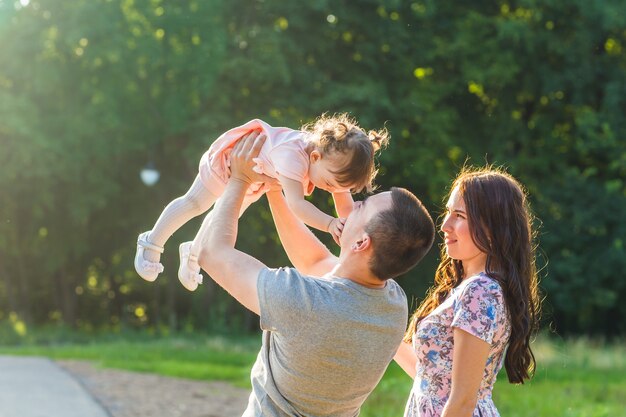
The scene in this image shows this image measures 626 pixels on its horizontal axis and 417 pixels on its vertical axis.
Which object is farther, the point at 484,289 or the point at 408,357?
the point at 408,357

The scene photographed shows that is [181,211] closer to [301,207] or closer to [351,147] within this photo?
[301,207]

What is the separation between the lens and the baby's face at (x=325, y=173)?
3.53m

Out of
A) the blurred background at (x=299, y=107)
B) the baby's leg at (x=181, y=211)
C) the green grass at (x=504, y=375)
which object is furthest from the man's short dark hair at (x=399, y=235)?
the blurred background at (x=299, y=107)

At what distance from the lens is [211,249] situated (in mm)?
→ 2795

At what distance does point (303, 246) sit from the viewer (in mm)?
3252

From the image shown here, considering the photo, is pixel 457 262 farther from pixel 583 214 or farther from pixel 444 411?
pixel 583 214

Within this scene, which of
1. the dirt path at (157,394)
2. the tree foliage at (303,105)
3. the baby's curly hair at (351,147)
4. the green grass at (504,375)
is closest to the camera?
the baby's curly hair at (351,147)

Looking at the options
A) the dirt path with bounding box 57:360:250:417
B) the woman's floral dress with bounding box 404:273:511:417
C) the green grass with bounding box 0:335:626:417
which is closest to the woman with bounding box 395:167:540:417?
the woman's floral dress with bounding box 404:273:511:417

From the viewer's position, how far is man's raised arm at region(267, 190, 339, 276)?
3.25 m

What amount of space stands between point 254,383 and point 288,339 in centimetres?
23

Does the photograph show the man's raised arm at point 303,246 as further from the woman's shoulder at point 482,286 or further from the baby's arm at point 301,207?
the woman's shoulder at point 482,286

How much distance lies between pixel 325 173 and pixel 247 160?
52cm

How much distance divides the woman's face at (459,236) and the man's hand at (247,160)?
1.99 ft

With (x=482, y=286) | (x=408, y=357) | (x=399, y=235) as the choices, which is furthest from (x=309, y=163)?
(x=399, y=235)
